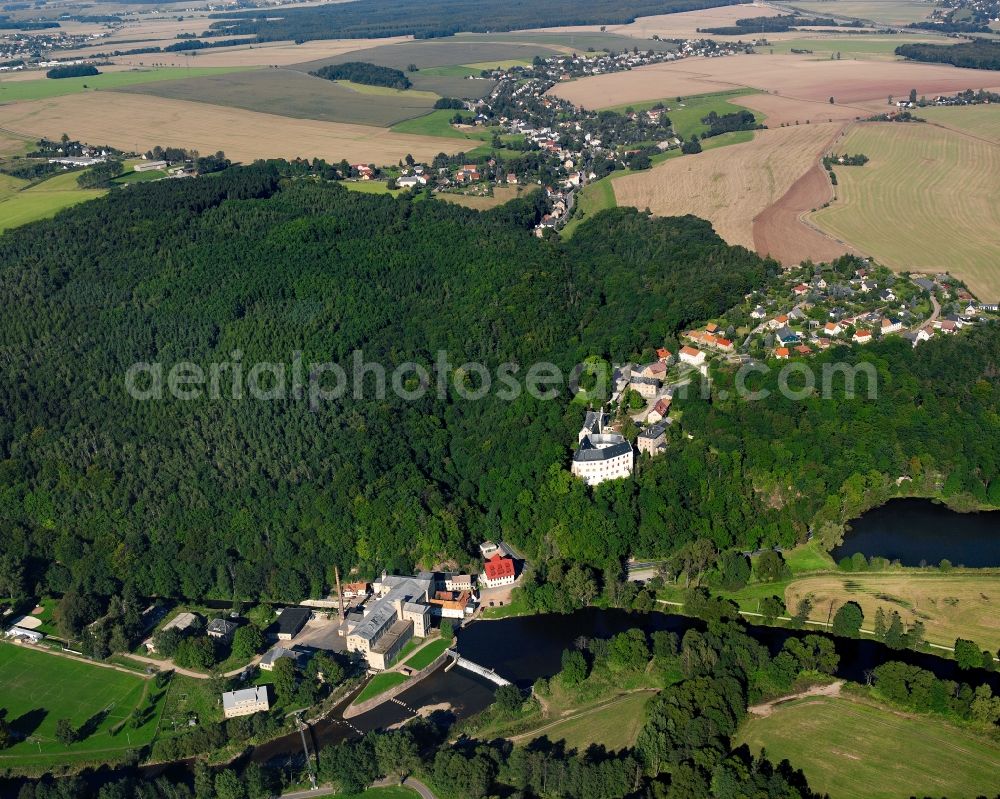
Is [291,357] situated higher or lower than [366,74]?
lower

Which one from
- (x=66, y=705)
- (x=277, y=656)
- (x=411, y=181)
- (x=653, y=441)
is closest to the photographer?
(x=66, y=705)

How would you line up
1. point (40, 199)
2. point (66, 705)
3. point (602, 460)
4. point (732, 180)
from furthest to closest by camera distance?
1. point (732, 180)
2. point (40, 199)
3. point (602, 460)
4. point (66, 705)

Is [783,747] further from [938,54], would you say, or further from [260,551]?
[938,54]

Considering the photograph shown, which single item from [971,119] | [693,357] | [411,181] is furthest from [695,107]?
[693,357]

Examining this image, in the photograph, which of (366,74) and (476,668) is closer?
(476,668)

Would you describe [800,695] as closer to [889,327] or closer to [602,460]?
[602,460]

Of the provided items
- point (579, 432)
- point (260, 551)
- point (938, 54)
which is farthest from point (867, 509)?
point (938, 54)

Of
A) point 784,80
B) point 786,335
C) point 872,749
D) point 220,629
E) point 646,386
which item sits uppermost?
point 784,80

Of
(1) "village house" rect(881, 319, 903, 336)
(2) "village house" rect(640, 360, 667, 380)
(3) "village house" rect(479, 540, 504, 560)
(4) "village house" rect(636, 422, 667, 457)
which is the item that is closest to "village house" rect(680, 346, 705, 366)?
(2) "village house" rect(640, 360, 667, 380)
